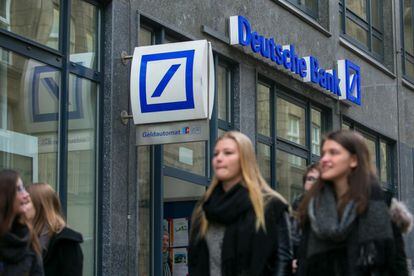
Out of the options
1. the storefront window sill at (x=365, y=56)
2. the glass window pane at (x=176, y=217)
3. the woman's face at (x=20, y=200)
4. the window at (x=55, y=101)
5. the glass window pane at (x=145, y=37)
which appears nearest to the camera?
the woman's face at (x=20, y=200)

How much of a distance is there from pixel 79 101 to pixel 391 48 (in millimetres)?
12309

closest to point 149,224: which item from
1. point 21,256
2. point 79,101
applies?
point 79,101

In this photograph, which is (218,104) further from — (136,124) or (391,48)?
(391,48)

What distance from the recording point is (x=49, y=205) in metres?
7.10

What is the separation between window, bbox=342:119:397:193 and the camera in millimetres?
20312

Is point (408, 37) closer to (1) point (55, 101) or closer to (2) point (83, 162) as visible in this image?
(2) point (83, 162)

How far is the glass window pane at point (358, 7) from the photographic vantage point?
66.5ft

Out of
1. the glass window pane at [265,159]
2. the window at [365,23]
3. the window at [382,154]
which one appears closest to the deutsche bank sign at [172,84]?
the glass window pane at [265,159]

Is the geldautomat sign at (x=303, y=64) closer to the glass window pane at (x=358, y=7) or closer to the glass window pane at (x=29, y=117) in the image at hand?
the glass window pane at (x=358, y=7)

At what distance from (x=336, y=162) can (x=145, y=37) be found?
24.0 ft

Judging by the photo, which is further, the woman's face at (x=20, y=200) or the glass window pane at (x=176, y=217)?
the glass window pane at (x=176, y=217)

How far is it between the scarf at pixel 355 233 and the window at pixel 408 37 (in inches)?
704

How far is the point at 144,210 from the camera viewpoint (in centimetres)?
1216

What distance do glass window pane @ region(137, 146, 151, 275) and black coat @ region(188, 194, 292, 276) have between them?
5944 millimetres
